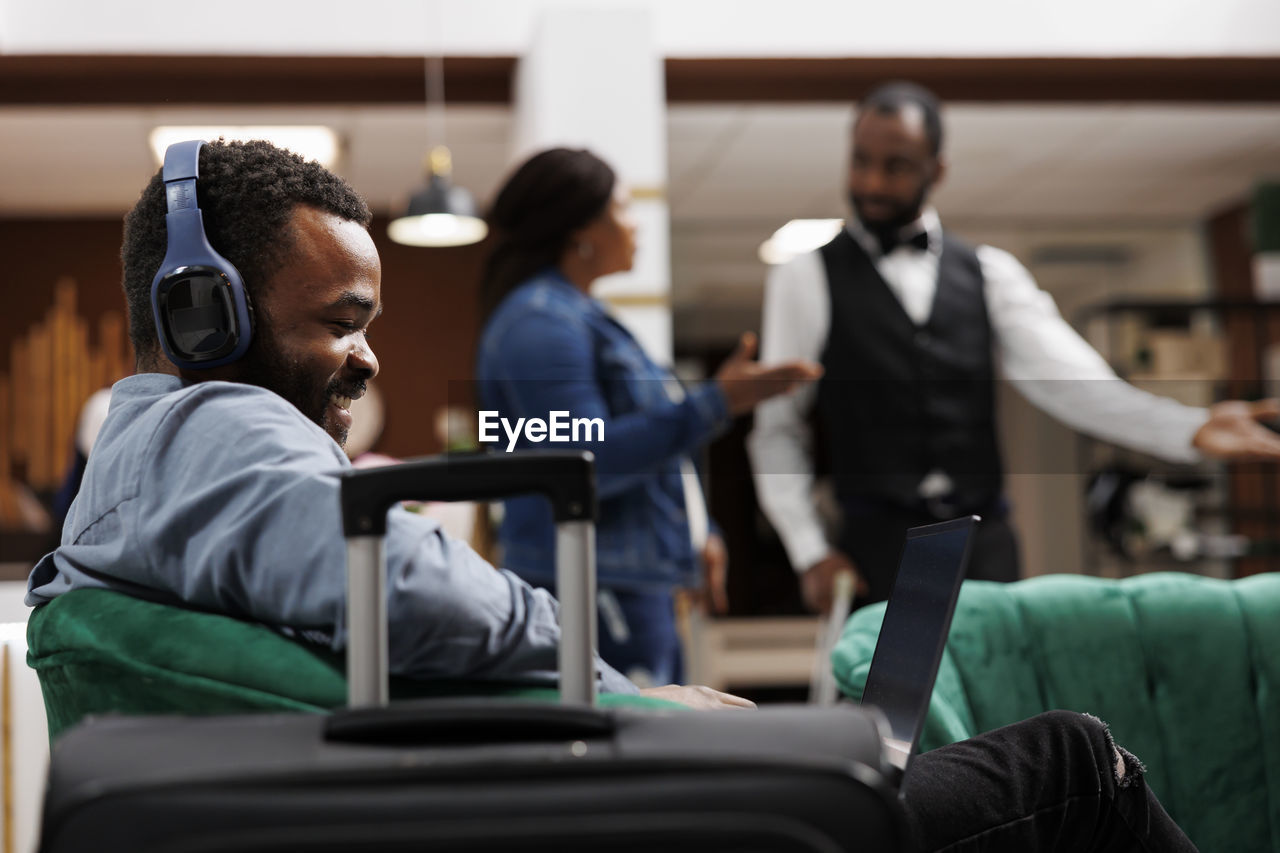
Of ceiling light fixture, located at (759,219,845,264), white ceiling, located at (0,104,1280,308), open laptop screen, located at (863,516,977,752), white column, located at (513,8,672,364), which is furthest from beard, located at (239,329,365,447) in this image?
ceiling light fixture, located at (759,219,845,264)

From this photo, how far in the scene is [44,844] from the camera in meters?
0.52

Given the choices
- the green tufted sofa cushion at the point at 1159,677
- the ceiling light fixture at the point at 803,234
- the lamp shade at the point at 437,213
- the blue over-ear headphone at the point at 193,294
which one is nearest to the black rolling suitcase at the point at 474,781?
the blue over-ear headphone at the point at 193,294

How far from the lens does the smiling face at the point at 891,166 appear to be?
225 centimetres

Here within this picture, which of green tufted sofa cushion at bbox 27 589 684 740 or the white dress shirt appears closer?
green tufted sofa cushion at bbox 27 589 684 740

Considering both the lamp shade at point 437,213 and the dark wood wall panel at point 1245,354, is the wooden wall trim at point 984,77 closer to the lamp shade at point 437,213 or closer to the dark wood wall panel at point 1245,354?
the lamp shade at point 437,213

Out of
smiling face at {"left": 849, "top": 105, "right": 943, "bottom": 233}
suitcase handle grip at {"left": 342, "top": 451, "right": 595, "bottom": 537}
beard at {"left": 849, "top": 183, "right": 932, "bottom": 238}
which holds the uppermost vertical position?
smiling face at {"left": 849, "top": 105, "right": 943, "bottom": 233}

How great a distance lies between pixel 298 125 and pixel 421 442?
2128 mm

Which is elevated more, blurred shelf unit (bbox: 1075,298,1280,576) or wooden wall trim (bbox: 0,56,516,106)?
wooden wall trim (bbox: 0,56,516,106)

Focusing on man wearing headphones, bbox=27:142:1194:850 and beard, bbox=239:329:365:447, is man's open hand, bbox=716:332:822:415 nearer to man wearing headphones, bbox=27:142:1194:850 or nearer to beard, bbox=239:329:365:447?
man wearing headphones, bbox=27:142:1194:850

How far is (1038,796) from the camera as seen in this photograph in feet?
3.21

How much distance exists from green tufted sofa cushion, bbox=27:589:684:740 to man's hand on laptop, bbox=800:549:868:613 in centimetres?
143

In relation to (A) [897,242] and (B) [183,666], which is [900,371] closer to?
(A) [897,242]

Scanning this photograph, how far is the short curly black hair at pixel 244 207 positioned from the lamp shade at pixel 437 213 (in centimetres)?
319

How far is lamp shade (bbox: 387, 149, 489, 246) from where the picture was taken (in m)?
4.14
